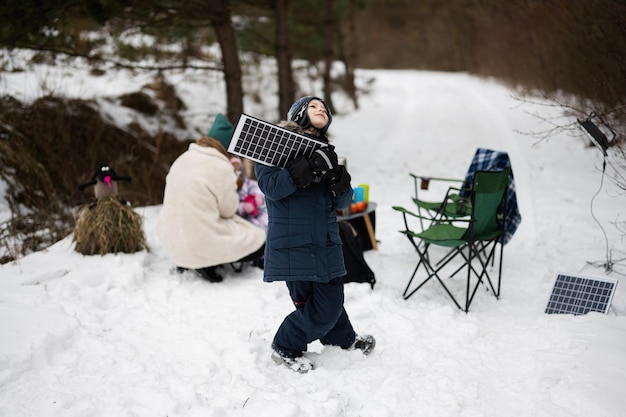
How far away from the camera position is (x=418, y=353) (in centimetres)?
325

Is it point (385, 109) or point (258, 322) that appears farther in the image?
point (385, 109)

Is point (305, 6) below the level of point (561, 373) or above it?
above

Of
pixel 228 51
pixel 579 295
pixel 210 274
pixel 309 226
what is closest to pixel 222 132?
pixel 210 274

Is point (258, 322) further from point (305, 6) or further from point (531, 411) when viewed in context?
point (305, 6)

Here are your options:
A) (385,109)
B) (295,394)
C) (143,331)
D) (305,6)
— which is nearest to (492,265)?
(295,394)

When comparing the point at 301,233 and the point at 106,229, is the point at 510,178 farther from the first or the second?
the point at 106,229

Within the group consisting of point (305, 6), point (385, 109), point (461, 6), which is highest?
point (461, 6)

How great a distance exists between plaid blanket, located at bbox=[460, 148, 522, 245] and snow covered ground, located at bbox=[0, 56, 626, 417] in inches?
15.5

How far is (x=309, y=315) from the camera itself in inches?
114

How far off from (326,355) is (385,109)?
14979 millimetres

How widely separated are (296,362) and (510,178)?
2.79 m

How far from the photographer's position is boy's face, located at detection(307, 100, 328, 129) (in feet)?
8.98

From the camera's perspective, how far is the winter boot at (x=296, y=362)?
117 inches

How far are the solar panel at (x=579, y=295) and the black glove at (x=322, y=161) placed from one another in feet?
7.24
